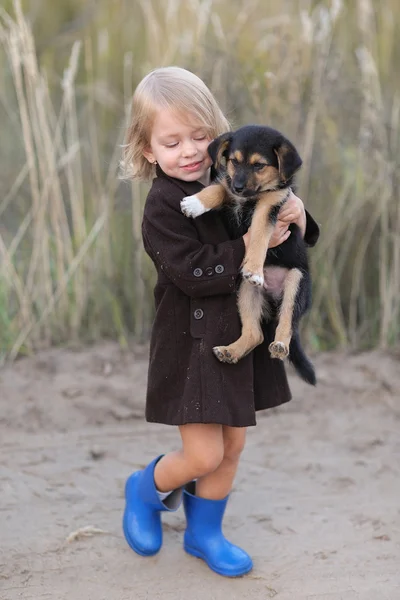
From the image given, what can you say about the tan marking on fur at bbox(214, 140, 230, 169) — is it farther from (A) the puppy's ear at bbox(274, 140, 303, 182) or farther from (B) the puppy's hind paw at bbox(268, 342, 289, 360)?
(B) the puppy's hind paw at bbox(268, 342, 289, 360)

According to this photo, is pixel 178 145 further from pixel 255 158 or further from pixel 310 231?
pixel 310 231

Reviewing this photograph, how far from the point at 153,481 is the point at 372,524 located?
2.97 ft

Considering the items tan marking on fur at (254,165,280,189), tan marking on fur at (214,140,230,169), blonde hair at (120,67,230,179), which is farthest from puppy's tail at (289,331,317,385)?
blonde hair at (120,67,230,179)

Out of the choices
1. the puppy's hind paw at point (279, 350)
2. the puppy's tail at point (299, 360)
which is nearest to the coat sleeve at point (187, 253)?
the puppy's hind paw at point (279, 350)

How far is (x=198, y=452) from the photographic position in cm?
254

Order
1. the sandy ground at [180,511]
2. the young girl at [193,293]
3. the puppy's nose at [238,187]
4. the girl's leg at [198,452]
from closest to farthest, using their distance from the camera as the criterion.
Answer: the puppy's nose at [238,187]
the young girl at [193,293]
the girl's leg at [198,452]
the sandy ground at [180,511]

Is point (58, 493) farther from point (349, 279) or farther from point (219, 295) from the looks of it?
point (349, 279)

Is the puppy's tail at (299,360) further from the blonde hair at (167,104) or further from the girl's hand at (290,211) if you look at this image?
the blonde hair at (167,104)

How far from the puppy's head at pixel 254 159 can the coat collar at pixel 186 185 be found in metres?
0.13

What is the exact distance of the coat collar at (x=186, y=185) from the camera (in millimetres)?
2471

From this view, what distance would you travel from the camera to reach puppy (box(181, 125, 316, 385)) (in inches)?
91.4

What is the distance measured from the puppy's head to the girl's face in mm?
108

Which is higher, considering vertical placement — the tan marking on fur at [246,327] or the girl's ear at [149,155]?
the girl's ear at [149,155]

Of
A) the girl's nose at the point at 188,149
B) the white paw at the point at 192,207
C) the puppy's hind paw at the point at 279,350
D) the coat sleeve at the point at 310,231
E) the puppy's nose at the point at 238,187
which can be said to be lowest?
the puppy's hind paw at the point at 279,350
